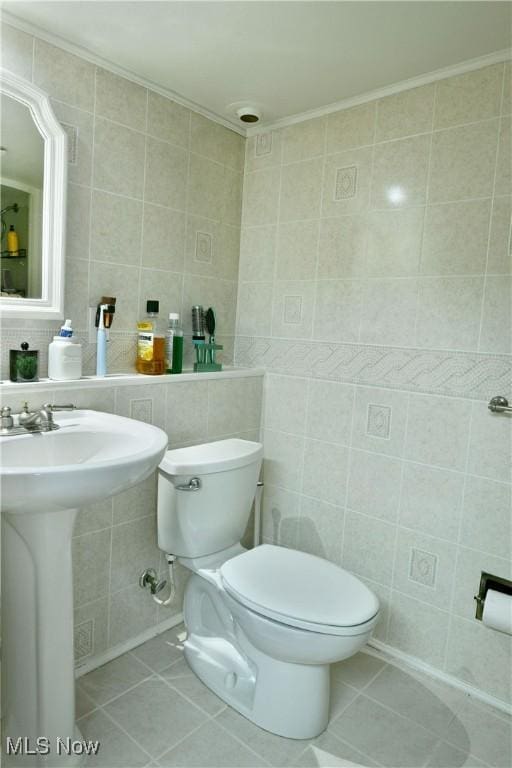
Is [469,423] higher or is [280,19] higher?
[280,19]

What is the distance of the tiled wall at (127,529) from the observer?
5.23 feet

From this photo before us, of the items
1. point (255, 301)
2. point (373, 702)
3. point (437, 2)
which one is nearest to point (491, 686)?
point (373, 702)

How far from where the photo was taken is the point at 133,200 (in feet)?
5.85

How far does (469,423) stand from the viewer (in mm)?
1614

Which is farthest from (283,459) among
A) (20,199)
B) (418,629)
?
(20,199)

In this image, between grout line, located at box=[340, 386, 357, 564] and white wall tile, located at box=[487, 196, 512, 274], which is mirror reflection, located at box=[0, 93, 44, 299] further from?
white wall tile, located at box=[487, 196, 512, 274]

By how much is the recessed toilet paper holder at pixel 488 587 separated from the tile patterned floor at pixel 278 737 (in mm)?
315

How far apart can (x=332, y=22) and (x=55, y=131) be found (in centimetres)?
83

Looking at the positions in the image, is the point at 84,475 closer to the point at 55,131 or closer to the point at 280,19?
the point at 55,131

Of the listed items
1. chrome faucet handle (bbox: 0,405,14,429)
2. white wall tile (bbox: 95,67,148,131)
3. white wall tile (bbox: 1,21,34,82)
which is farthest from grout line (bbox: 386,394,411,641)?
white wall tile (bbox: 1,21,34,82)

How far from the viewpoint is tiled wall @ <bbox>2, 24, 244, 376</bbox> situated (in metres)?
1.58

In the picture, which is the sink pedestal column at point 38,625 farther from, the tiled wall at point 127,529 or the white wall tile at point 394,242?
the white wall tile at point 394,242

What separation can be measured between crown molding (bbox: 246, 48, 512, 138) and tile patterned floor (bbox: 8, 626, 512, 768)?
193 cm

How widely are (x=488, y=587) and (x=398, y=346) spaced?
2.60 ft
